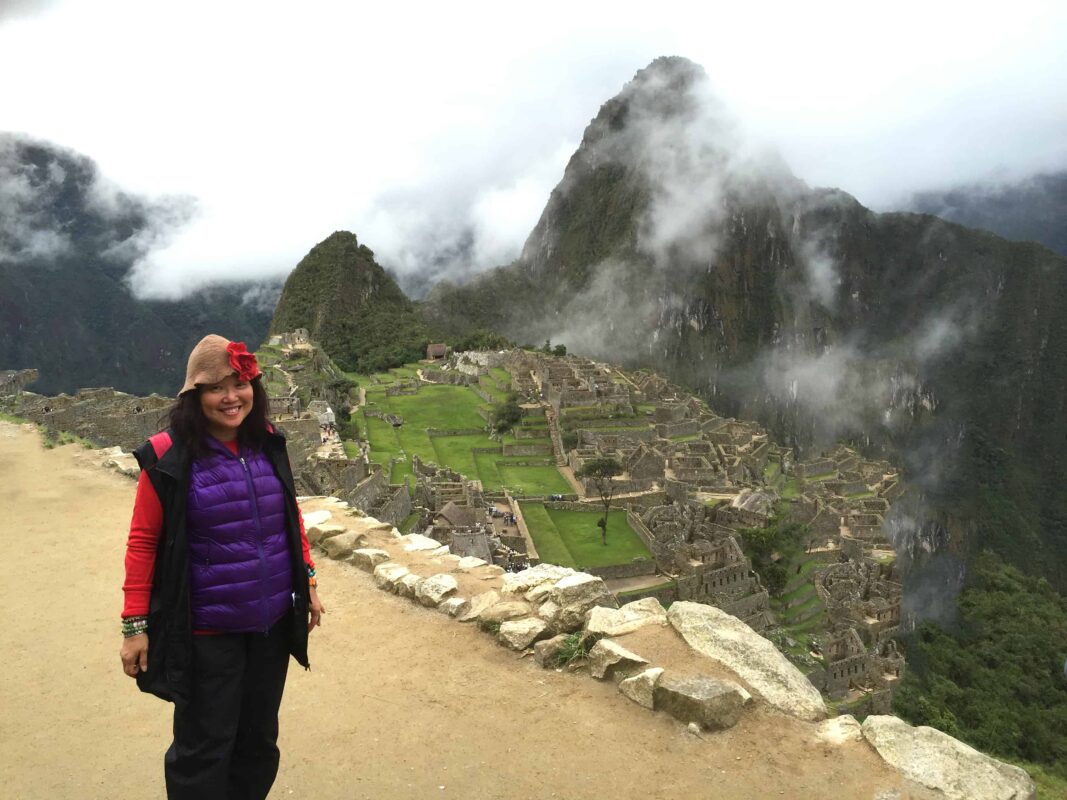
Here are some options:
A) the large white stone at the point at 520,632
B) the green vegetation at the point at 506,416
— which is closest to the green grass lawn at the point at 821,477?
the green vegetation at the point at 506,416

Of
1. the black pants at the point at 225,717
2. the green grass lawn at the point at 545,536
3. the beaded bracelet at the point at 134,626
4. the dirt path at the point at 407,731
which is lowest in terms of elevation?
the green grass lawn at the point at 545,536

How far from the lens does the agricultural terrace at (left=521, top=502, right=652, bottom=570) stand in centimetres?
2052

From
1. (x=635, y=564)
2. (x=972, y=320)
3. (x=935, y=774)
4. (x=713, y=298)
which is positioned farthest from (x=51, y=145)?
(x=972, y=320)

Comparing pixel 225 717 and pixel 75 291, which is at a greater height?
pixel 75 291

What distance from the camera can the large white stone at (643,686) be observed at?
4.34 metres

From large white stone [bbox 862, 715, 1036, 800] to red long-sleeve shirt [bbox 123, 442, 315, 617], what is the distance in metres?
3.65

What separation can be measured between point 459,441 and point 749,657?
2753 cm

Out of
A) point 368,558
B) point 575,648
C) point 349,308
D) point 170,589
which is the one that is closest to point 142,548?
point 170,589

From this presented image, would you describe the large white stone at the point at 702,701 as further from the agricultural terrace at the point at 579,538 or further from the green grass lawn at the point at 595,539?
the green grass lawn at the point at 595,539

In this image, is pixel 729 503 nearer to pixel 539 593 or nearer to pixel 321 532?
pixel 321 532

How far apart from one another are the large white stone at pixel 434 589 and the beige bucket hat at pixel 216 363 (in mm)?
3317

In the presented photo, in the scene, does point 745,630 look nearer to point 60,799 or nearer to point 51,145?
point 60,799

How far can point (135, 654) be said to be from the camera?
278cm

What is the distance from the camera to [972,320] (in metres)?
122
